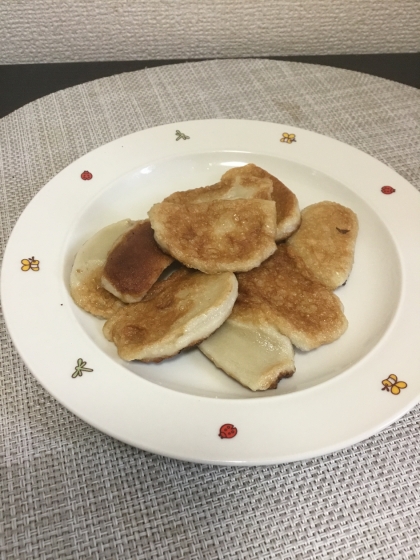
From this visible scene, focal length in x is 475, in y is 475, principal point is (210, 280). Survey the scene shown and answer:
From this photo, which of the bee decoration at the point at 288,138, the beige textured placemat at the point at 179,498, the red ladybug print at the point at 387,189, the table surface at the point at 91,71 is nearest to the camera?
the beige textured placemat at the point at 179,498

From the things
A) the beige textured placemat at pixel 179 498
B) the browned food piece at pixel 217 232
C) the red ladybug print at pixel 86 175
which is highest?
the browned food piece at pixel 217 232

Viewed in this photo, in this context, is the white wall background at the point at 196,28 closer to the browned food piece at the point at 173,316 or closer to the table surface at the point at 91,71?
the table surface at the point at 91,71

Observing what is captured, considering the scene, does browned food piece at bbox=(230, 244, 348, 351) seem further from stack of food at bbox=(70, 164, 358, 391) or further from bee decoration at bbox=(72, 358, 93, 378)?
bee decoration at bbox=(72, 358, 93, 378)

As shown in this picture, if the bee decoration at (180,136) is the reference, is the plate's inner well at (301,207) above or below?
below

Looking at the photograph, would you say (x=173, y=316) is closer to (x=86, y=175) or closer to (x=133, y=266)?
(x=133, y=266)

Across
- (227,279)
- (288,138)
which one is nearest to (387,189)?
(288,138)

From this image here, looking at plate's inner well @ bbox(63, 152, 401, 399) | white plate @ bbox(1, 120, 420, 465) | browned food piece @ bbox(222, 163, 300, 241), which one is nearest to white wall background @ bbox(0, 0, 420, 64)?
white plate @ bbox(1, 120, 420, 465)

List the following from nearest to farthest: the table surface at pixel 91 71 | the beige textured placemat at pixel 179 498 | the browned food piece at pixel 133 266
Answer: the beige textured placemat at pixel 179 498
the browned food piece at pixel 133 266
the table surface at pixel 91 71

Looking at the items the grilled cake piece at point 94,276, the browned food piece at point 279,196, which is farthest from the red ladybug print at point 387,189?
the grilled cake piece at point 94,276

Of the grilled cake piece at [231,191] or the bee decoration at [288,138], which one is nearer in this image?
the grilled cake piece at [231,191]
